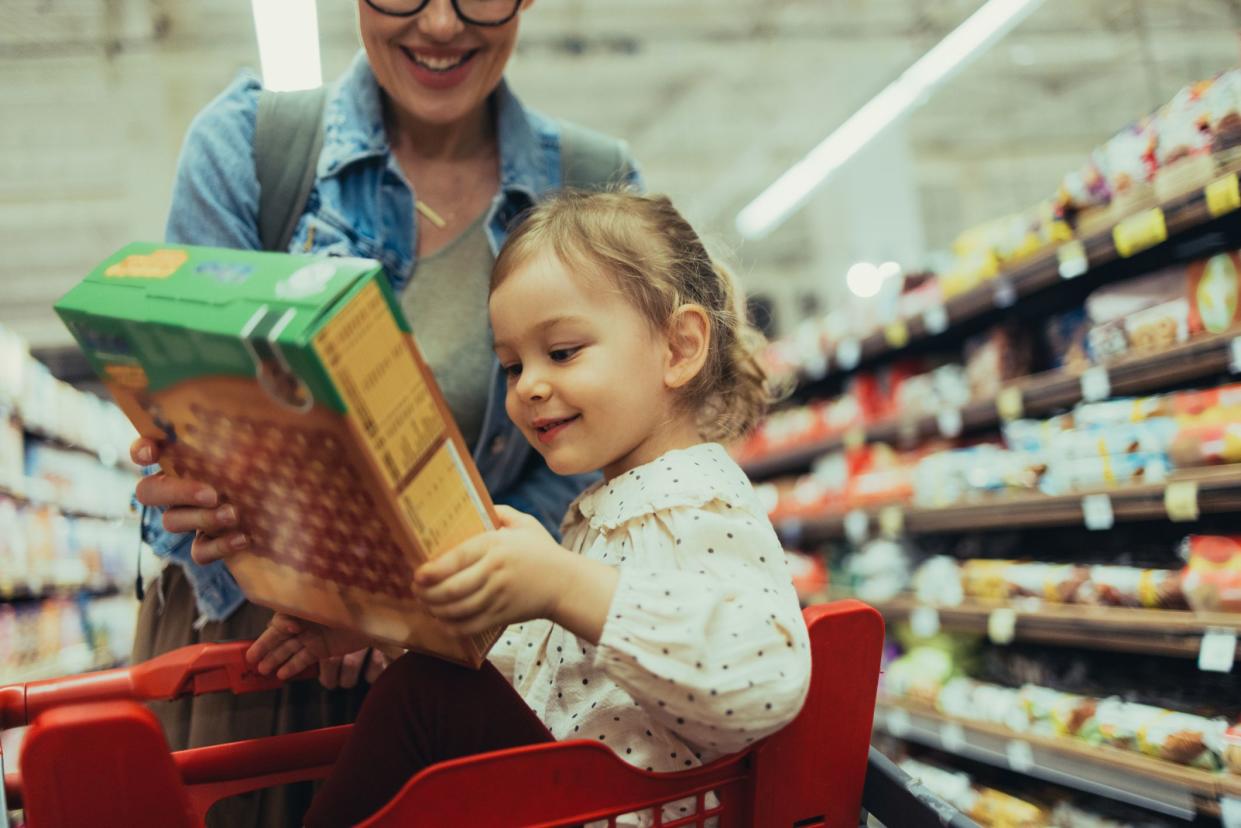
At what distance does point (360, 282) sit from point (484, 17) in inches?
31.8

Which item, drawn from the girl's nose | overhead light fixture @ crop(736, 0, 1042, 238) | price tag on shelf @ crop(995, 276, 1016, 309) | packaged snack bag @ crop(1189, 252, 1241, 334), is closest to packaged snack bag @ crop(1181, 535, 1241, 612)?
packaged snack bag @ crop(1189, 252, 1241, 334)

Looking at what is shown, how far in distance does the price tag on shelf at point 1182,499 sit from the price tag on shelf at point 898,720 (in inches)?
55.9

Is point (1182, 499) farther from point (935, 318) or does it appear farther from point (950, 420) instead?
point (935, 318)

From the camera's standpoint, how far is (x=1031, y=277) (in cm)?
317

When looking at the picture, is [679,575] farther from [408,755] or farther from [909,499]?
[909,499]

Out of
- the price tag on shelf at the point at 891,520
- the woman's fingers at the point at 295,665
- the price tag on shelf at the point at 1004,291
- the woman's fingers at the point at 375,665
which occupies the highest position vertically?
the price tag on shelf at the point at 1004,291

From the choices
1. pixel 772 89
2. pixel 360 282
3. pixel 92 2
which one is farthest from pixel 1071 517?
pixel 92 2

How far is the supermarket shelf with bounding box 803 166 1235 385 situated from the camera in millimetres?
2547

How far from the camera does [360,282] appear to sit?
73 cm

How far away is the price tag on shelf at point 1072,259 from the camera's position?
292cm

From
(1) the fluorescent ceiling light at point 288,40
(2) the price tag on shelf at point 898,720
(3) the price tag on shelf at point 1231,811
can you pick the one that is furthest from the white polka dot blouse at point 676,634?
(1) the fluorescent ceiling light at point 288,40

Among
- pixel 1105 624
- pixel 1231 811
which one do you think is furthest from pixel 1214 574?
pixel 1231 811

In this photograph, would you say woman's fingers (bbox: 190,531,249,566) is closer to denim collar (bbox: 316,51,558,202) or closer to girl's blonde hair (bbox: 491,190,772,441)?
girl's blonde hair (bbox: 491,190,772,441)

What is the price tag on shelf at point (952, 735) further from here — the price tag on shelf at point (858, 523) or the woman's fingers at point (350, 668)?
the woman's fingers at point (350, 668)
